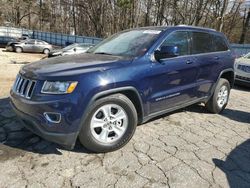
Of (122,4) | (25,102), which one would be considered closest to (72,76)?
(25,102)

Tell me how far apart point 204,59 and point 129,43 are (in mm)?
1466

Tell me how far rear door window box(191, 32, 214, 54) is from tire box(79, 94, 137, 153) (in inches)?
72.3

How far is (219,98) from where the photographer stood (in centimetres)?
545

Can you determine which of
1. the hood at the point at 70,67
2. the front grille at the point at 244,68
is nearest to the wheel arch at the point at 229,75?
the hood at the point at 70,67

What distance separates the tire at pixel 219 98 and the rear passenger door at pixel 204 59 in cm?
27

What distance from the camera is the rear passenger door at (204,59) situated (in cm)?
461

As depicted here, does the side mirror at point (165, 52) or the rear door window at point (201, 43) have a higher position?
the rear door window at point (201, 43)

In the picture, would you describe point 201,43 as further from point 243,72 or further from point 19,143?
point 243,72

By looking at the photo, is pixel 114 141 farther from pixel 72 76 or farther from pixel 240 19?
pixel 240 19

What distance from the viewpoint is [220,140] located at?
412 centimetres

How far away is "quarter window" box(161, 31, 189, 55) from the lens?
409 centimetres

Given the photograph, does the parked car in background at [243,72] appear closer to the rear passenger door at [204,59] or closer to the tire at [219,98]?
the tire at [219,98]

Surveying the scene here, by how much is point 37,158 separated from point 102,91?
1198 mm

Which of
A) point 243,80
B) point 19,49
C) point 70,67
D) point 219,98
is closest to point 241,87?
point 243,80
